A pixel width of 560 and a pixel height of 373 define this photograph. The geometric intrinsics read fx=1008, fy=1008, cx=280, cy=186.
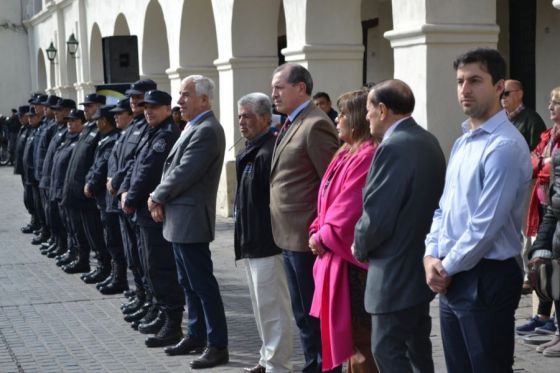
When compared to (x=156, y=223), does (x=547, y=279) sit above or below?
above

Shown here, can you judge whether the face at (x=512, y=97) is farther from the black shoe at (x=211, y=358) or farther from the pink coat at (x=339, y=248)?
the pink coat at (x=339, y=248)

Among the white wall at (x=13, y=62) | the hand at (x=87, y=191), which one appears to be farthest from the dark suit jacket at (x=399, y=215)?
the white wall at (x=13, y=62)

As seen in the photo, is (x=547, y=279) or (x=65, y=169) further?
(x=65, y=169)

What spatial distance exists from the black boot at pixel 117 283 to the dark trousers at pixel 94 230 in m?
0.67

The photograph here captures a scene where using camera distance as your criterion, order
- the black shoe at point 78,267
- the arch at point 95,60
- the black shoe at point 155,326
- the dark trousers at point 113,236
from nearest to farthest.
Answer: the black shoe at point 155,326 < the dark trousers at point 113,236 < the black shoe at point 78,267 < the arch at point 95,60

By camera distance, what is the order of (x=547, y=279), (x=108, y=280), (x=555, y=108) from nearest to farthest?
(x=547, y=279)
(x=555, y=108)
(x=108, y=280)

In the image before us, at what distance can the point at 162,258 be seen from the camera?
301 inches

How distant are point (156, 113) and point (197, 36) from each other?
394 inches

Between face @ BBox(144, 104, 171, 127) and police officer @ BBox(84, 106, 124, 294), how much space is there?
7.03 ft

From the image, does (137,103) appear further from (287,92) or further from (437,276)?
(437,276)

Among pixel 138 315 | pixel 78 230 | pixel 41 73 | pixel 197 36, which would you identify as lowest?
pixel 138 315

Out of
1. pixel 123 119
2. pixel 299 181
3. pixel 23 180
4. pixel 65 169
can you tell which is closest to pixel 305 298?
pixel 299 181

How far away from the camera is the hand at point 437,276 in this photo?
4221 millimetres

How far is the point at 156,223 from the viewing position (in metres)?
7.64
